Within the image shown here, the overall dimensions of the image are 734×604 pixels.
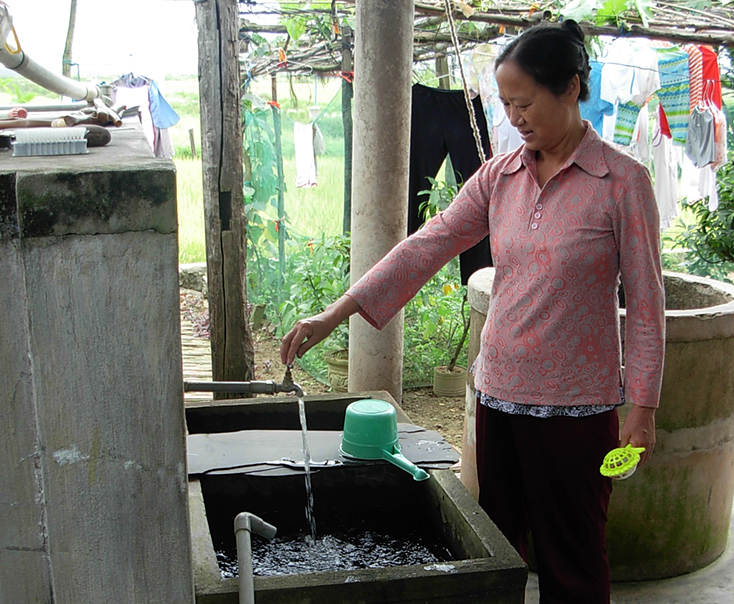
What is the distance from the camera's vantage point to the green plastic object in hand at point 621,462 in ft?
5.90

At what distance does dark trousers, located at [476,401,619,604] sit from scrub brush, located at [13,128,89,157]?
129cm

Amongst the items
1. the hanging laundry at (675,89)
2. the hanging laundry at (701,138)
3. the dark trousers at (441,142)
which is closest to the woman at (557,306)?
the dark trousers at (441,142)

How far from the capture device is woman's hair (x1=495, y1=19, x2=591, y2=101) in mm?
1853

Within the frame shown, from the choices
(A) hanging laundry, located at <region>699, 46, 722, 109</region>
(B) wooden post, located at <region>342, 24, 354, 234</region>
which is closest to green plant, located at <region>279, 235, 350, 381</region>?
(B) wooden post, located at <region>342, 24, 354, 234</region>

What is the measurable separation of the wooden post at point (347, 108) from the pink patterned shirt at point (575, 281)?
3.89 m

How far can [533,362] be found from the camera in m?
1.96

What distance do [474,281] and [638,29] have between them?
300 centimetres

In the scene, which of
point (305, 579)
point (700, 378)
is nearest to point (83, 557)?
point (305, 579)

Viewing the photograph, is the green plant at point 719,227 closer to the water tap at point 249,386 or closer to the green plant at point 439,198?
the green plant at point 439,198

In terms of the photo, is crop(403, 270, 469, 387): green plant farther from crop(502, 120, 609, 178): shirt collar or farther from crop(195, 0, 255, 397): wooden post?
crop(502, 120, 609, 178): shirt collar

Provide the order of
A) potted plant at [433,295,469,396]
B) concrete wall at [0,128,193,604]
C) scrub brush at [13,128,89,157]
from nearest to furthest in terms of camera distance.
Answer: concrete wall at [0,128,193,604]
scrub brush at [13,128,89,157]
potted plant at [433,295,469,396]

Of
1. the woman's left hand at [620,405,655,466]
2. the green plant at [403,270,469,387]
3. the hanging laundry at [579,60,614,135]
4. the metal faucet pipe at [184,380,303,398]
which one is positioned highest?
the hanging laundry at [579,60,614,135]

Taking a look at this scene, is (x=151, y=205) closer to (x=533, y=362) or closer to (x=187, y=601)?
(x=187, y=601)

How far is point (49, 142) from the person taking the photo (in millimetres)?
1355
